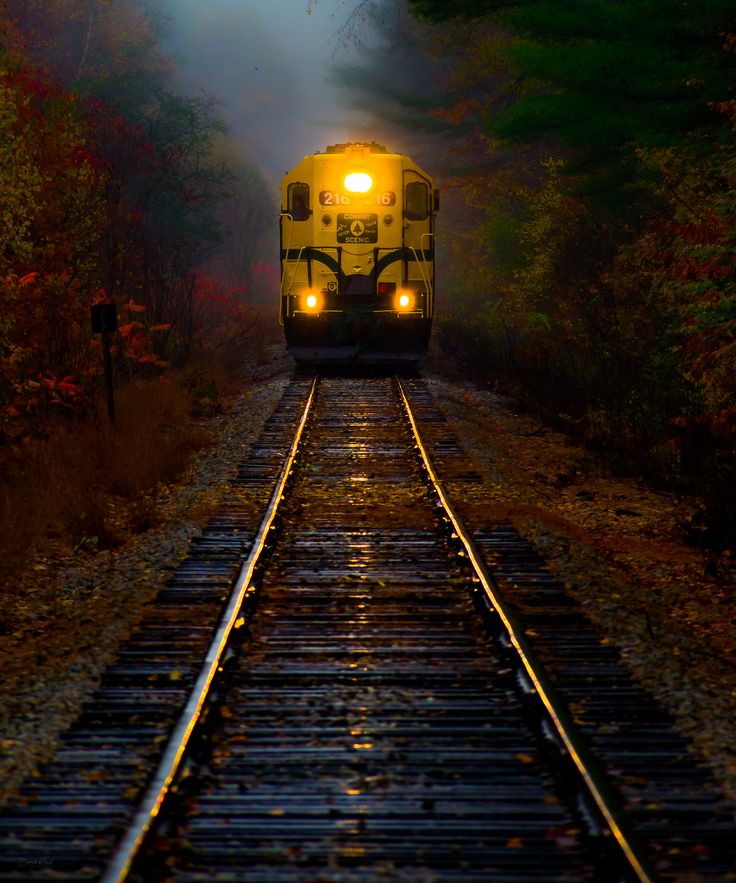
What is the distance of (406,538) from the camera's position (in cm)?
954

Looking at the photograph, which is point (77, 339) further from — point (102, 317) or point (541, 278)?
point (541, 278)

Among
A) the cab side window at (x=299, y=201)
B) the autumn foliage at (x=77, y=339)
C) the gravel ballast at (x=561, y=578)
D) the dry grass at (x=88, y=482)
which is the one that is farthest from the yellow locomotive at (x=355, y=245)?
the gravel ballast at (x=561, y=578)

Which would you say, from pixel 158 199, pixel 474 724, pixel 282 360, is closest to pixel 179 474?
pixel 474 724

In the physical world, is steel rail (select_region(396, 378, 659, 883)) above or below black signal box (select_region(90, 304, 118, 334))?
below

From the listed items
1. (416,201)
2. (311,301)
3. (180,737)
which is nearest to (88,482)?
(180,737)

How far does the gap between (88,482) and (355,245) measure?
1036 centimetres

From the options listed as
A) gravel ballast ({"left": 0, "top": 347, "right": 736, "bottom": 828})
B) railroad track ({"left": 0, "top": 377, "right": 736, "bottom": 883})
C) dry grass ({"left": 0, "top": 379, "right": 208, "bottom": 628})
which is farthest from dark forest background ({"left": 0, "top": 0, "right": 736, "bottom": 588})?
railroad track ({"left": 0, "top": 377, "right": 736, "bottom": 883})

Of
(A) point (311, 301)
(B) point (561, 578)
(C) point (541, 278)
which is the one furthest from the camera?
(C) point (541, 278)

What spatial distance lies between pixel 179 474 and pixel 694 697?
808 centimetres

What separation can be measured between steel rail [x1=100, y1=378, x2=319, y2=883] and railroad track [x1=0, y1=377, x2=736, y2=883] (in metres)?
0.02

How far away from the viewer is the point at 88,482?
11789mm

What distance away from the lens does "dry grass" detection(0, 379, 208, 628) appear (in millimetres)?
9695

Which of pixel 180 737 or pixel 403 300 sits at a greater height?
pixel 403 300

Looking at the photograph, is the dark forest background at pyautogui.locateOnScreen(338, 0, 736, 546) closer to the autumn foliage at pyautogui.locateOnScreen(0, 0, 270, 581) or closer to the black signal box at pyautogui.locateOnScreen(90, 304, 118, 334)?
the autumn foliage at pyautogui.locateOnScreen(0, 0, 270, 581)
